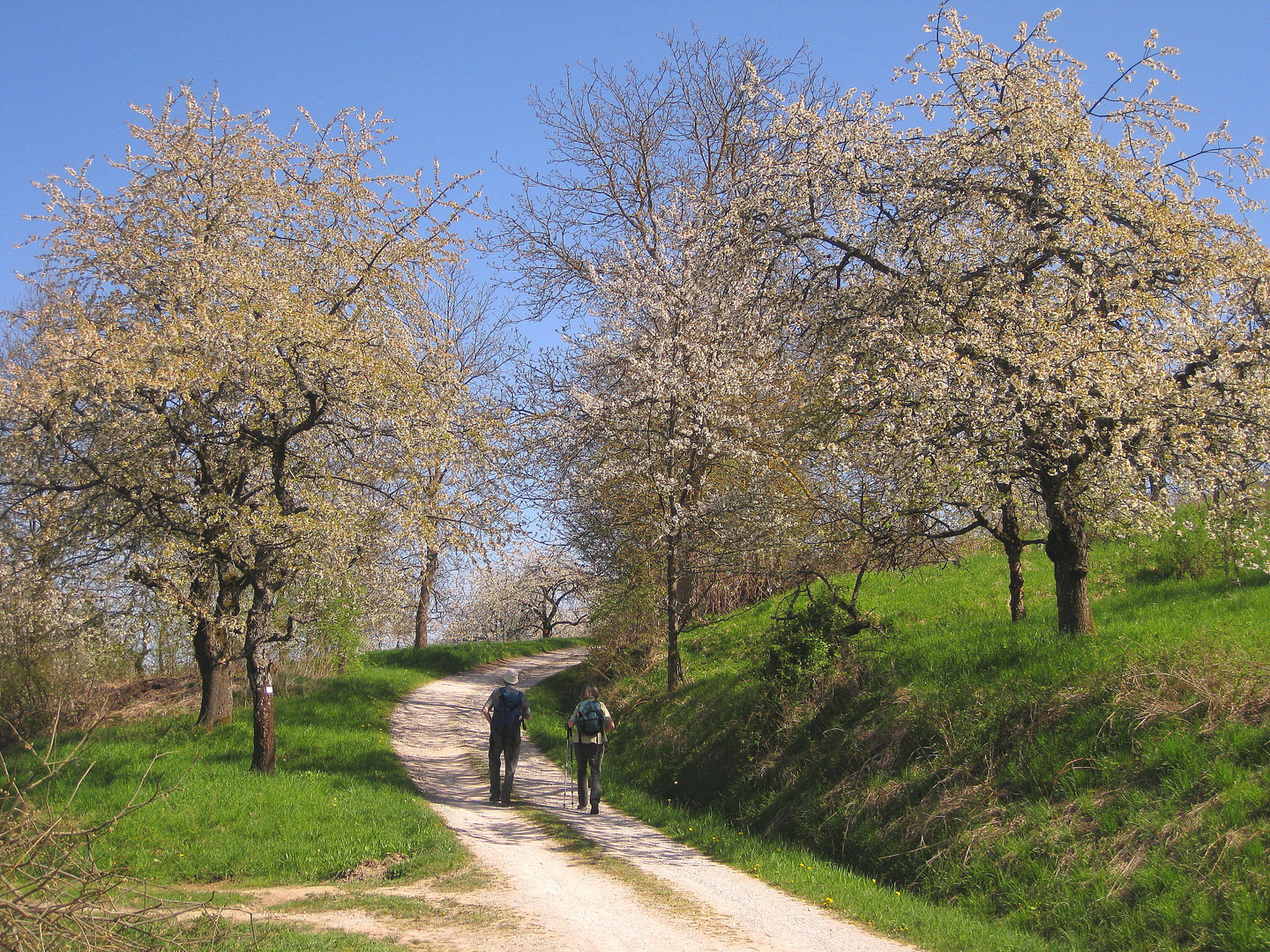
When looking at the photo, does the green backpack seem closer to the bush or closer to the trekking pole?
the trekking pole

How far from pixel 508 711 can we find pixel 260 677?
12.6ft

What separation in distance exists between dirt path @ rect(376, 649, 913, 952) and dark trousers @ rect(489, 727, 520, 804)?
0.81ft

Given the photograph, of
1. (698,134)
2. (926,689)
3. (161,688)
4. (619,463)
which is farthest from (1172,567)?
(161,688)

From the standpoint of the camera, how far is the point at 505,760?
1235cm

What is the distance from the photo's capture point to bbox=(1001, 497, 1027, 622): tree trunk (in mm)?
10000

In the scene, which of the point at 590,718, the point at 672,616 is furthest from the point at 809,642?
the point at 672,616

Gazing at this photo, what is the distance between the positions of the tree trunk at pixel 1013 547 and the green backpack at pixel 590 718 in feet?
19.5

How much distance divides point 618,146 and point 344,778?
1581cm

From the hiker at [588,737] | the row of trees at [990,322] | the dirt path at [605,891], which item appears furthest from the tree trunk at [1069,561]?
the hiker at [588,737]

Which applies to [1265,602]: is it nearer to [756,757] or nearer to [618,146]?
[756,757]

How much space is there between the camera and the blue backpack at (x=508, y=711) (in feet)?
40.7

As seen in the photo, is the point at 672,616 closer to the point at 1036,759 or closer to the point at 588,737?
A: the point at 588,737

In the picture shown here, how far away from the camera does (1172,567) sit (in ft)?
38.7

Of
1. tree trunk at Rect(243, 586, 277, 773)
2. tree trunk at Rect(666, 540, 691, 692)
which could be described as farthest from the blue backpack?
tree trunk at Rect(666, 540, 691, 692)
